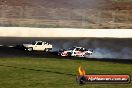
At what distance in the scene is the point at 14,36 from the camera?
5228 centimetres

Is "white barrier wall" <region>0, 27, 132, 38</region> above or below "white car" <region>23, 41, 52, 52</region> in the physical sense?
above

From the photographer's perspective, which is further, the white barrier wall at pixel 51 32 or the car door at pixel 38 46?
the white barrier wall at pixel 51 32

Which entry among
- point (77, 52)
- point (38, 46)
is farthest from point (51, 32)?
point (77, 52)

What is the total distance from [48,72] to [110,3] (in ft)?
215

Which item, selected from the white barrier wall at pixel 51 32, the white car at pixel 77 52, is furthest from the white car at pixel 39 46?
the white barrier wall at pixel 51 32

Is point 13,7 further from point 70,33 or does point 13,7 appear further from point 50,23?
point 70,33

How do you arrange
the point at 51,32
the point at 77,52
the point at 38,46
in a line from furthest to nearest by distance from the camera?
the point at 51,32 < the point at 38,46 < the point at 77,52

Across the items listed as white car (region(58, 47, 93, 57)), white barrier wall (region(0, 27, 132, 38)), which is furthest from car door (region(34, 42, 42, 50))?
white barrier wall (region(0, 27, 132, 38))

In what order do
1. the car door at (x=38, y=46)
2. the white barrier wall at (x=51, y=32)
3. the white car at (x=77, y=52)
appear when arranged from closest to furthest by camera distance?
the white car at (x=77, y=52)
the car door at (x=38, y=46)
the white barrier wall at (x=51, y=32)

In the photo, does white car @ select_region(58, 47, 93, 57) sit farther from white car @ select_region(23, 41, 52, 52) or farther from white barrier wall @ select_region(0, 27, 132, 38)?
white barrier wall @ select_region(0, 27, 132, 38)

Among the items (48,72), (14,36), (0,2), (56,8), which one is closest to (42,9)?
(56,8)

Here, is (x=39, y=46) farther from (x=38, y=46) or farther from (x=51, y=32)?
(x=51, y=32)

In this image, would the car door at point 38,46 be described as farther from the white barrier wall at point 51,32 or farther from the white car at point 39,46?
the white barrier wall at point 51,32

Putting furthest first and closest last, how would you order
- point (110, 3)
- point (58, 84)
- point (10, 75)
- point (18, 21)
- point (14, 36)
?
point (110, 3)
point (18, 21)
point (14, 36)
point (10, 75)
point (58, 84)
